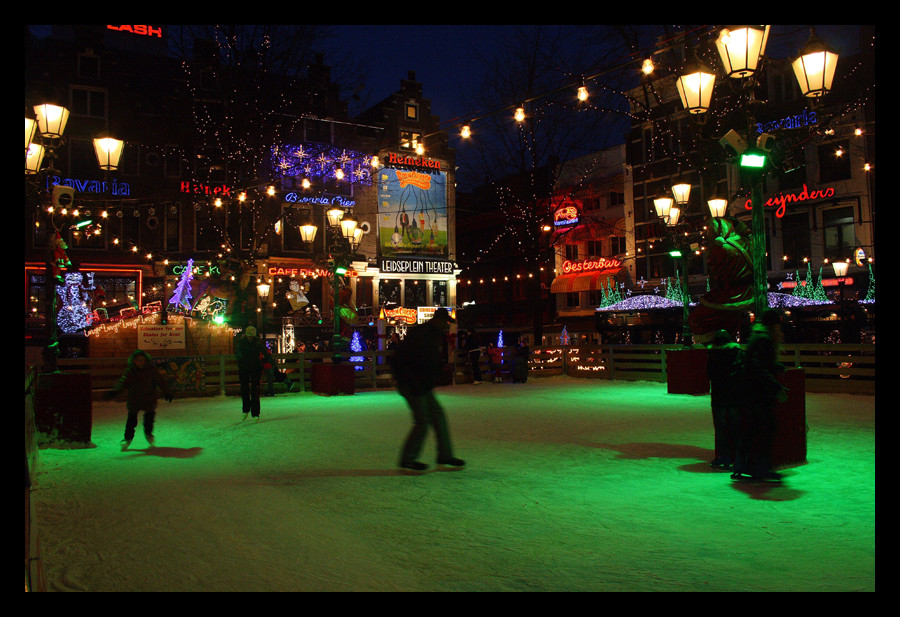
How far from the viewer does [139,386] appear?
895 cm

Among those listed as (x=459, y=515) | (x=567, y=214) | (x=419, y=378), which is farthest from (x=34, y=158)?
(x=567, y=214)

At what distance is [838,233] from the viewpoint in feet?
87.1

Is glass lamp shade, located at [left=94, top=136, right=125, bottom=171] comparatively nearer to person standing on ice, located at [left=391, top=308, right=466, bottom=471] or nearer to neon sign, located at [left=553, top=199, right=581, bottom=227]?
person standing on ice, located at [left=391, top=308, right=466, bottom=471]

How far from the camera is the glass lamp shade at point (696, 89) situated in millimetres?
8211

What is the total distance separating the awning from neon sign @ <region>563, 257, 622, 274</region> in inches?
8.9

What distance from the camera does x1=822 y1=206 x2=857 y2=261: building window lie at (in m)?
26.1

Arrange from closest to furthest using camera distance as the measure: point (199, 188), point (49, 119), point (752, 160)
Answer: point (752, 160), point (49, 119), point (199, 188)

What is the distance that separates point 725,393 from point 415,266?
1095 inches

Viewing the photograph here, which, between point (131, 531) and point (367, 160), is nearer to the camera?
point (131, 531)

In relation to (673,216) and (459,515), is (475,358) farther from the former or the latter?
(459,515)

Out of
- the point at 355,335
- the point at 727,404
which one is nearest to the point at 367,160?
the point at 355,335

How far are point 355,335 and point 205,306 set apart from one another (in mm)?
5142

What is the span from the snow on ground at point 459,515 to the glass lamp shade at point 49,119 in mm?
4202

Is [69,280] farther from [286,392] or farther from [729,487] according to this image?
[729,487]
